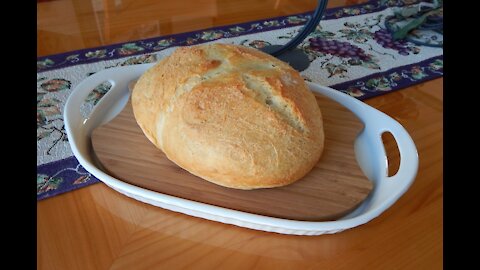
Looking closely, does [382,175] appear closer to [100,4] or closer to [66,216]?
[66,216]

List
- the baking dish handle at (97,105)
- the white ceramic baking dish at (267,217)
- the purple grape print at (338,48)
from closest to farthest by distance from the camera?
the white ceramic baking dish at (267,217) < the baking dish handle at (97,105) < the purple grape print at (338,48)

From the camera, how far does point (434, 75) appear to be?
0.90m

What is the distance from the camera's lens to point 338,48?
1002mm

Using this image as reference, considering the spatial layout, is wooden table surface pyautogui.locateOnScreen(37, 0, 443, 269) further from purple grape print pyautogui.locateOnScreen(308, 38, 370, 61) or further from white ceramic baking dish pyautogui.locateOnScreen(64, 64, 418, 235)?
purple grape print pyautogui.locateOnScreen(308, 38, 370, 61)

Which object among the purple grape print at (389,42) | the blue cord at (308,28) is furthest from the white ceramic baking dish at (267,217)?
the purple grape print at (389,42)

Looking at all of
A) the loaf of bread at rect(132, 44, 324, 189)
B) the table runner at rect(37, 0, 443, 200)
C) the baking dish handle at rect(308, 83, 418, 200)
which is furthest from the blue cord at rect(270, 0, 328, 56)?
the loaf of bread at rect(132, 44, 324, 189)

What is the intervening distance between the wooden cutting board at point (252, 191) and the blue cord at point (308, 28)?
1.21 ft

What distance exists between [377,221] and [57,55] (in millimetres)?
818

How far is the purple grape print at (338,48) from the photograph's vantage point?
3.17 feet

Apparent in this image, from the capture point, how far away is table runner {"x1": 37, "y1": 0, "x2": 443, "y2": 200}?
0.63 metres

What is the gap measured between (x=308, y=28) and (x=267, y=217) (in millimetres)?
583

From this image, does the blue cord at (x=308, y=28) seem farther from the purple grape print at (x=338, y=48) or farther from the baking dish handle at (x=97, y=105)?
the baking dish handle at (x=97, y=105)

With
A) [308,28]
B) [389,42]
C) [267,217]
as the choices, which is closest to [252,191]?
[267,217]

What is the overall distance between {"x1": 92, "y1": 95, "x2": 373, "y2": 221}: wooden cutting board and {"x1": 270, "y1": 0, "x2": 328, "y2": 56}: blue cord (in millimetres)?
369
